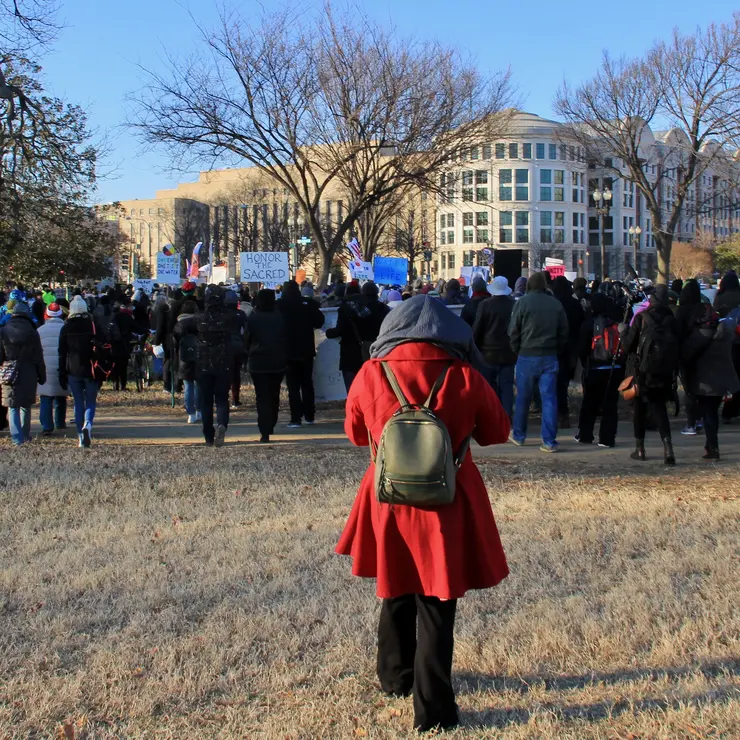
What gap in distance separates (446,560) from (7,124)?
18.3m

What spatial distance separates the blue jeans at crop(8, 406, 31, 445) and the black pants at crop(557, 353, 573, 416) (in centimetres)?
633

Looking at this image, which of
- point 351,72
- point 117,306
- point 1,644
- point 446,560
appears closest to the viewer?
point 446,560

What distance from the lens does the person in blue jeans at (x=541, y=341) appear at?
401 inches

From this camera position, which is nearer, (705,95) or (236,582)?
(236,582)

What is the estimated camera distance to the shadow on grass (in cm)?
400

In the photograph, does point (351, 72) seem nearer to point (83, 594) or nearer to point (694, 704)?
point (83, 594)

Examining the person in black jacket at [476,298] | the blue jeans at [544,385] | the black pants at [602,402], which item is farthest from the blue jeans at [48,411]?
the black pants at [602,402]

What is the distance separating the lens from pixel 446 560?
3.59m

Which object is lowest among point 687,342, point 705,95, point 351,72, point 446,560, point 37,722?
point 37,722

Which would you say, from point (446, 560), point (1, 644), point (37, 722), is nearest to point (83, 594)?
point (1, 644)

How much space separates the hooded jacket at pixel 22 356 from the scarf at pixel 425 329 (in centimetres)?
806

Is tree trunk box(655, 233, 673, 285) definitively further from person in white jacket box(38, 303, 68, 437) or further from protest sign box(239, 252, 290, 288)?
person in white jacket box(38, 303, 68, 437)

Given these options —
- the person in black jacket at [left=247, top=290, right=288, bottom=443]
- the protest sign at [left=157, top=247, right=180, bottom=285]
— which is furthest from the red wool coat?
the protest sign at [left=157, top=247, right=180, bottom=285]

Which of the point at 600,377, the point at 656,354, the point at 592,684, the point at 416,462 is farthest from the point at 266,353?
the point at 416,462
